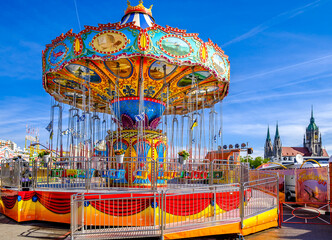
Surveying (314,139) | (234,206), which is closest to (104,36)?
(234,206)

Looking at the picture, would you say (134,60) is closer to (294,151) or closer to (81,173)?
(81,173)

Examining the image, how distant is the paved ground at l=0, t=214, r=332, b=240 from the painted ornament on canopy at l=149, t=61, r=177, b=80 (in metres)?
7.76

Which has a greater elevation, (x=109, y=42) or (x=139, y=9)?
(x=139, y=9)

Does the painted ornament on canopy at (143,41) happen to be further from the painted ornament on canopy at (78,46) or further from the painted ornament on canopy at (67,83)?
the painted ornament on canopy at (67,83)

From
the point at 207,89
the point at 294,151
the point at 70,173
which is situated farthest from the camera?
the point at 294,151

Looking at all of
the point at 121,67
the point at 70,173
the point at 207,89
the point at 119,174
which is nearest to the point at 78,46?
the point at 121,67

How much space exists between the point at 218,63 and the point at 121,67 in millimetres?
4746

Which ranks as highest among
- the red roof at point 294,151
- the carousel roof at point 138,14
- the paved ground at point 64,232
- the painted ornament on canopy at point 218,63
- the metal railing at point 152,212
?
the carousel roof at point 138,14

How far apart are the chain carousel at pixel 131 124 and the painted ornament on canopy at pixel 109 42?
0.04m

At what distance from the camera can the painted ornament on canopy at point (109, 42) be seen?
11703 millimetres

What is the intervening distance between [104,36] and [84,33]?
35.6 inches

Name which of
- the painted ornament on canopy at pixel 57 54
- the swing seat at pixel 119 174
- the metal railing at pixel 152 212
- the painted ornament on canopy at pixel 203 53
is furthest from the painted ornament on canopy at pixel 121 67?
the metal railing at pixel 152 212

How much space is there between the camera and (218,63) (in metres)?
14.1

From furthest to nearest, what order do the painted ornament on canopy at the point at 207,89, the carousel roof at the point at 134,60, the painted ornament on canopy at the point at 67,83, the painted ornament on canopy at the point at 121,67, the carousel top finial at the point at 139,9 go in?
the painted ornament on canopy at the point at 207,89 < the painted ornament on canopy at the point at 67,83 < the carousel top finial at the point at 139,9 < the painted ornament on canopy at the point at 121,67 < the carousel roof at the point at 134,60
